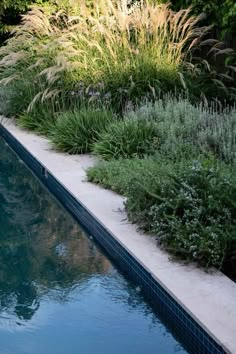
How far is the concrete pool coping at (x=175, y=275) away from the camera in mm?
2512

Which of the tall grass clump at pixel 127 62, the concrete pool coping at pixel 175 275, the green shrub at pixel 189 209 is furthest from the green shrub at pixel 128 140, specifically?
the green shrub at pixel 189 209

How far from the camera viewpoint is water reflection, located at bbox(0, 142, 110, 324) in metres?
3.35

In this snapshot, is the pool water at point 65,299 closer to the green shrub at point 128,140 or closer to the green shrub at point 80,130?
the green shrub at point 128,140

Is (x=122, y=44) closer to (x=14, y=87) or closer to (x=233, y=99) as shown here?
(x=233, y=99)

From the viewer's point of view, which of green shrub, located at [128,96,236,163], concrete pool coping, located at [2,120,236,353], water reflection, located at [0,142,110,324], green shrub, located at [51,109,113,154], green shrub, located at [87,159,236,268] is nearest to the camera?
concrete pool coping, located at [2,120,236,353]

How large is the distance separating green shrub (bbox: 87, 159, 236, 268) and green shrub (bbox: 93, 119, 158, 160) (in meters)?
1.54

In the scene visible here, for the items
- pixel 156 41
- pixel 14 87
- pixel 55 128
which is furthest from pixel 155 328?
pixel 14 87

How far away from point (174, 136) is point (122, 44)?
2581 mm

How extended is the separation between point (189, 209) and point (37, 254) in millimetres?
1168

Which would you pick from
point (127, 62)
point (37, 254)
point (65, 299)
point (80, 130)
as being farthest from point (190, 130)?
point (65, 299)

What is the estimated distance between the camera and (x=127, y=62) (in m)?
7.00

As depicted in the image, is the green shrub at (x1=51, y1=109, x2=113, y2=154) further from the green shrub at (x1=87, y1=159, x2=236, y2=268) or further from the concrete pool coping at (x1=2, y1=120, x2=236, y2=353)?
the green shrub at (x1=87, y1=159, x2=236, y2=268)

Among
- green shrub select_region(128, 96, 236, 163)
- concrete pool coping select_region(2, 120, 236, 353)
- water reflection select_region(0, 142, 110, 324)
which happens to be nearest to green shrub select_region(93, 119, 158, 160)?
green shrub select_region(128, 96, 236, 163)

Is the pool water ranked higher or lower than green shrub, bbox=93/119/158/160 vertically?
lower
